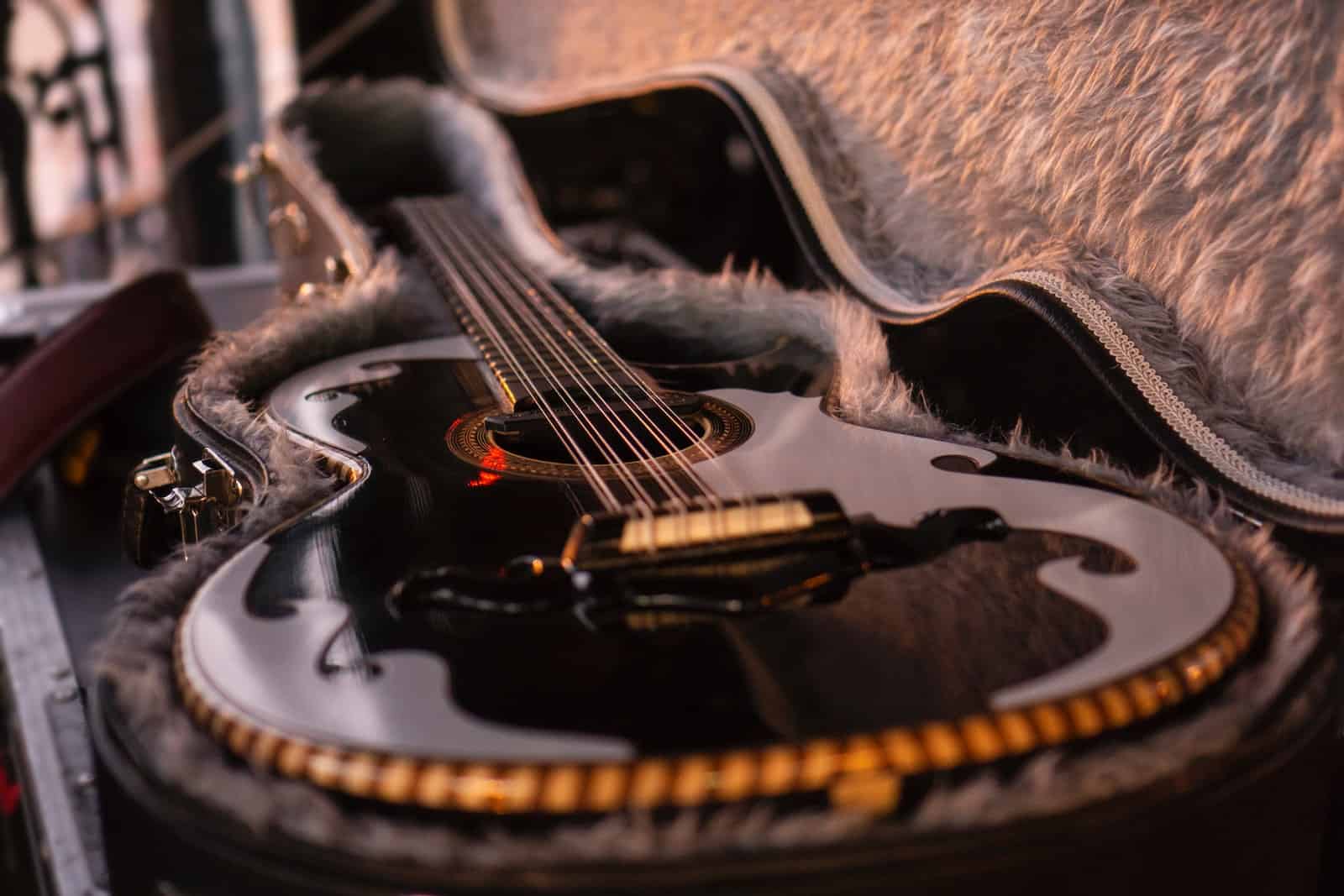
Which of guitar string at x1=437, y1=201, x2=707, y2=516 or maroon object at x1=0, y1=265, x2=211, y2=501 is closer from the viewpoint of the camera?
guitar string at x1=437, y1=201, x2=707, y2=516

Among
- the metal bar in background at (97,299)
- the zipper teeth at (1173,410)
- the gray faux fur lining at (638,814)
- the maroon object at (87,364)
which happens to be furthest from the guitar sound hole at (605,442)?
the metal bar in background at (97,299)

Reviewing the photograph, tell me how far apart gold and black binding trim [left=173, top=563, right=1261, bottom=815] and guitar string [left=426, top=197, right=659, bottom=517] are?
14cm

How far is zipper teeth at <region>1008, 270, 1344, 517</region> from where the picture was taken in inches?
19.7

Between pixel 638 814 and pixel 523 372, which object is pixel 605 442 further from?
pixel 638 814

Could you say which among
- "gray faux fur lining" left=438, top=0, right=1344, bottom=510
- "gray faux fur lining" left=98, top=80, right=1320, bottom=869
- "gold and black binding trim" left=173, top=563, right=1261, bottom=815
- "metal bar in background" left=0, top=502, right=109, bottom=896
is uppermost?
"gray faux fur lining" left=438, top=0, right=1344, bottom=510

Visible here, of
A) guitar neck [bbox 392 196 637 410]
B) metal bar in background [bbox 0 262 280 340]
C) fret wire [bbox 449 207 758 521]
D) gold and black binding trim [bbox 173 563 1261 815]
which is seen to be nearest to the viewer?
gold and black binding trim [bbox 173 563 1261 815]

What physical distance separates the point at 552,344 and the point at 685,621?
0.38 metres

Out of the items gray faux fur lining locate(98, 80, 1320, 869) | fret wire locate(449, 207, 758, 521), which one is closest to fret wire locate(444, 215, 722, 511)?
fret wire locate(449, 207, 758, 521)

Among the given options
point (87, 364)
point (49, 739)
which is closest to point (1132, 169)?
point (49, 739)

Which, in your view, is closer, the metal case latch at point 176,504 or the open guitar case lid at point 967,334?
the open guitar case lid at point 967,334

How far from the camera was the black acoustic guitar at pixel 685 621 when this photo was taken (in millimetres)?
314

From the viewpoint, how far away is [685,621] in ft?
1.26

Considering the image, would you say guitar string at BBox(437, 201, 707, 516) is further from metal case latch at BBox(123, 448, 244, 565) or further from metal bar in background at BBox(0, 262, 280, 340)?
metal bar in background at BBox(0, 262, 280, 340)

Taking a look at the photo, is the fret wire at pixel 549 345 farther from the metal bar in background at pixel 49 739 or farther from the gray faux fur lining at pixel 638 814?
the metal bar in background at pixel 49 739
